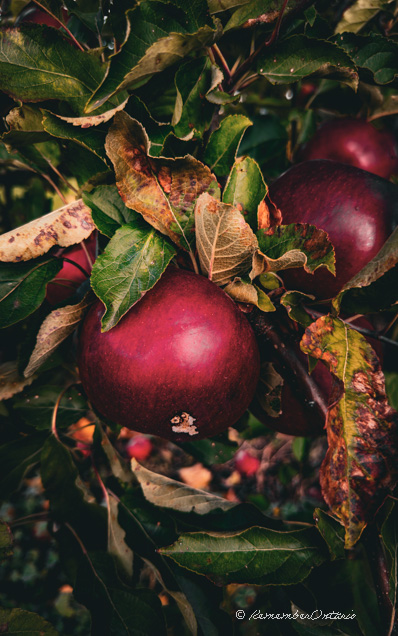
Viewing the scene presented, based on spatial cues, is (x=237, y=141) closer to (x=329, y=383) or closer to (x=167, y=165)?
(x=167, y=165)

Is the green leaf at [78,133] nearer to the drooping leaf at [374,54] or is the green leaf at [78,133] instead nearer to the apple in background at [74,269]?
the apple in background at [74,269]

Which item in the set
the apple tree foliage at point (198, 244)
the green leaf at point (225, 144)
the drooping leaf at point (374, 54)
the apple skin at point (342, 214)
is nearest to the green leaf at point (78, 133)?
the apple tree foliage at point (198, 244)

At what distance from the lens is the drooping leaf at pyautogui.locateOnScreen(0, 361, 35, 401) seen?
707 mm

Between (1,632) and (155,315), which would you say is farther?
(1,632)

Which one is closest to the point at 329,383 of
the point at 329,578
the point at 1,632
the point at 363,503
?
the point at 363,503

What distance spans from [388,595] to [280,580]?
0.13 meters

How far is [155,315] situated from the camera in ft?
1.63

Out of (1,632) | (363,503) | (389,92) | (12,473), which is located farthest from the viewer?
(389,92)

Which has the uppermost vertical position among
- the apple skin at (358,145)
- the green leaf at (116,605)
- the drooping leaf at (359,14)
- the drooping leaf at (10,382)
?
the drooping leaf at (359,14)

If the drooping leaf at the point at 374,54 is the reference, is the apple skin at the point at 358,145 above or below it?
below

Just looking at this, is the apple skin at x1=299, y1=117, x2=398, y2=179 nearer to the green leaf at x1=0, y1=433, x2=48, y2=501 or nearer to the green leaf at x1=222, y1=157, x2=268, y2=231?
the green leaf at x1=222, y1=157, x2=268, y2=231

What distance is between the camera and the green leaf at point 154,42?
43 centimetres

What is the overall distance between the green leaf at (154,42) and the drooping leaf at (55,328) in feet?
0.79

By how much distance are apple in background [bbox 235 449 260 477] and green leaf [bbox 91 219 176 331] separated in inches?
65.2
